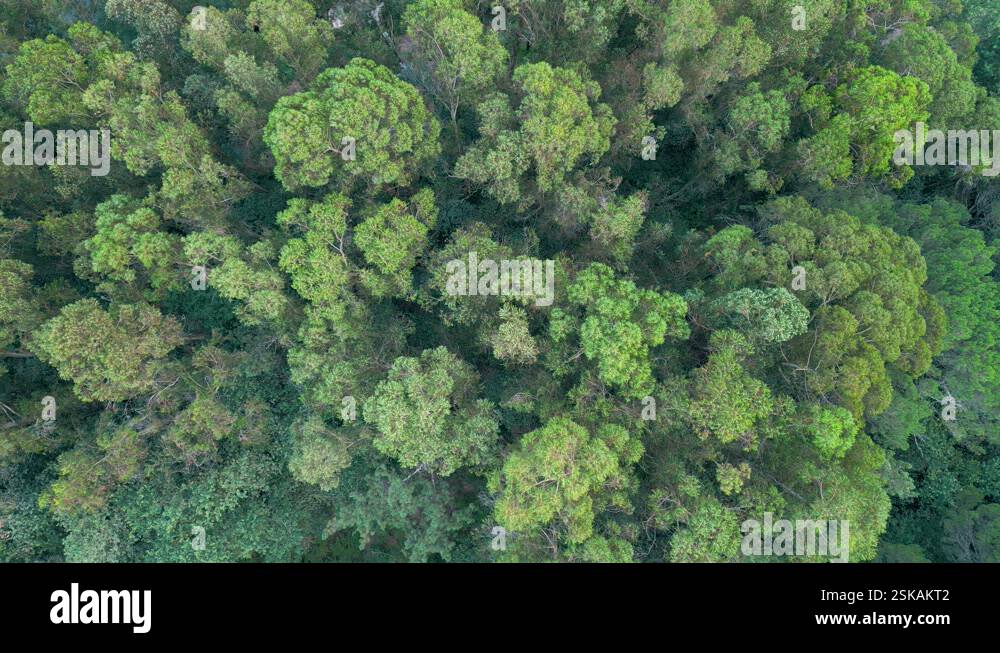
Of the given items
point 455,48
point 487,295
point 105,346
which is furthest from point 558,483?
point 455,48

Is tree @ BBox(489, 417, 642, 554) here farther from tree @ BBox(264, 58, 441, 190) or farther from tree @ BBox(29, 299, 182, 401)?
tree @ BBox(29, 299, 182, 401)

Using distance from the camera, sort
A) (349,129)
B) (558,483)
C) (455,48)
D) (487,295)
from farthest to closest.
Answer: (455,48) < (487,295) < (349,129) < (558,483)

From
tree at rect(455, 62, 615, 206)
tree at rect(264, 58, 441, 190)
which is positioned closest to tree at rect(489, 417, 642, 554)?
tree at rect(455, 62, 615, 206)

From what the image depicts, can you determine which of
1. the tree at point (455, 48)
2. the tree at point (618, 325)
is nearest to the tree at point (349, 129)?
the tree at point (455, 48)

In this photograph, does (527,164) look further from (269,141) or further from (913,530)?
(913,530)

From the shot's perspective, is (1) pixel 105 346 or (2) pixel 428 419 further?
(1) pixel 105 346

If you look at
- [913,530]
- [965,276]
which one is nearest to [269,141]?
[965,276]

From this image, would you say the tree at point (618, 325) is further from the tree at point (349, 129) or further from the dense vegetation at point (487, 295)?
the tree at point (349, 129)

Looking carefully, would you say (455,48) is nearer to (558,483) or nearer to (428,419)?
(428,419)
